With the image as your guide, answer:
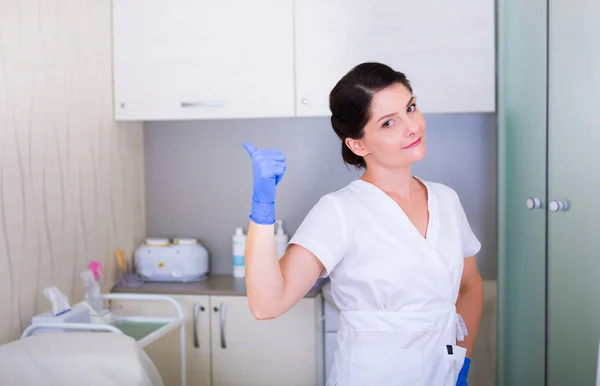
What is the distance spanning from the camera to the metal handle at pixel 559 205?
6.03 feet

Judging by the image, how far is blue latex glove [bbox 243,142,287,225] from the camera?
1.37m

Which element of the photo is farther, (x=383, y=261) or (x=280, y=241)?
(x=280, y=241)

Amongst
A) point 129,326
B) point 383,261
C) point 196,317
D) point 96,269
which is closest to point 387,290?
point 383,261

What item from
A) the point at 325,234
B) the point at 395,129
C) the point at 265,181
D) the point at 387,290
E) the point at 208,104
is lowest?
the point at 387,290

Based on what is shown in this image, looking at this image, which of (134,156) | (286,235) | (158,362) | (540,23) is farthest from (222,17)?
(158,362)

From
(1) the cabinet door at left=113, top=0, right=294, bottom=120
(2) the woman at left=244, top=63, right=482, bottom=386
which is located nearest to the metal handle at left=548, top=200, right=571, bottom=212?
(2) the woman at left=244, top=63, right=482, bottom=386

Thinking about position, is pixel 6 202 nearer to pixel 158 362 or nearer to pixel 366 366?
pixel 158 362

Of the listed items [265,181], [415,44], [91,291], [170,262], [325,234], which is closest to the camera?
[265,181]

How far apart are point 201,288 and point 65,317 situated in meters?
0.59

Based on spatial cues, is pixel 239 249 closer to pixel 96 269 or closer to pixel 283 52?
pixel 96 269

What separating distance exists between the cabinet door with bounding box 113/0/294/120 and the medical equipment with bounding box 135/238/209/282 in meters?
0.51

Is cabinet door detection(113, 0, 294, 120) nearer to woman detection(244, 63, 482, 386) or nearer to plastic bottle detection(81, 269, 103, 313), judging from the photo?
plastic bottle detection(81, 269, 103, 313)

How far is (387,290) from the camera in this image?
157 centimetres

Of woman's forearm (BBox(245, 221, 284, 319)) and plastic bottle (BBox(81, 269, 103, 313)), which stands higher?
woman's forearm (BBox(245, 221, 284, 319))
